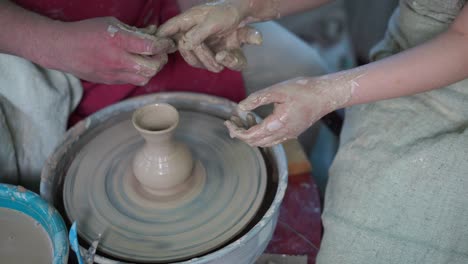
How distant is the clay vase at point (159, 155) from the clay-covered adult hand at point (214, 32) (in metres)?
0.20

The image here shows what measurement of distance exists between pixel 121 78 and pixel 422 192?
963 millimetres

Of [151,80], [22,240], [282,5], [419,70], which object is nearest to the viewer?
[22,240]

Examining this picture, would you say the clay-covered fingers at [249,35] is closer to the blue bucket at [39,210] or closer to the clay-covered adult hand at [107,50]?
the clay-covered adult hand at [107,50]

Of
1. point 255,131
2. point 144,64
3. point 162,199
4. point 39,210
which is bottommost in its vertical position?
point 162,199

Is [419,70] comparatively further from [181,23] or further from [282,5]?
[181,23]

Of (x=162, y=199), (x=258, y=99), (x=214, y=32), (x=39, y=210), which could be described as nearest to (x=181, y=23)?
(x=214, y=32)

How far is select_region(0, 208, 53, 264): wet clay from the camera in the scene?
135 cm

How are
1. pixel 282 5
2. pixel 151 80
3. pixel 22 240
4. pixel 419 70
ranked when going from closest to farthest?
1. pixel 22 240
2. pixel 419 70
3. pixel 282 5
4. pixel 151 80

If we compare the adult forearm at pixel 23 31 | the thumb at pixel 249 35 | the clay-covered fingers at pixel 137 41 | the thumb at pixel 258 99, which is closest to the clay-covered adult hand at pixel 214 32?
the thumb at pixel 249 35

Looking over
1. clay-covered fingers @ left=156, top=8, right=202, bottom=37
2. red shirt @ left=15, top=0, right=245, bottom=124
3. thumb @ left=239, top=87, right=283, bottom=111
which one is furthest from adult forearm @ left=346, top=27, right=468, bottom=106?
red shirt @ left=15, top=0, right=245, bottom=124

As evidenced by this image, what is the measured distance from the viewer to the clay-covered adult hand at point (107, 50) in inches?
57.0

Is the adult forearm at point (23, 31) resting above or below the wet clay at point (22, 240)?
above

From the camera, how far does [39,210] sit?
4.57 ft

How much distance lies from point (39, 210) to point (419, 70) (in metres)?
1.13
